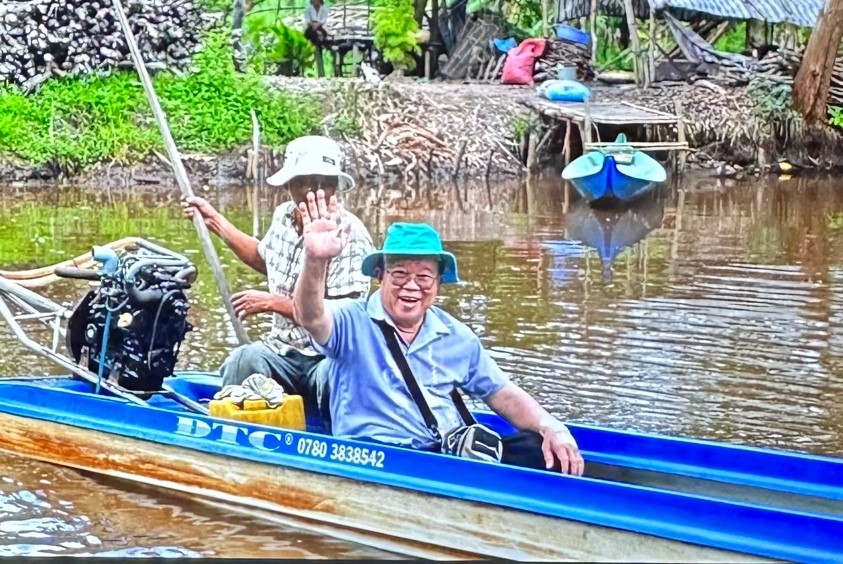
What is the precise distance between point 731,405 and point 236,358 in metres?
3.58

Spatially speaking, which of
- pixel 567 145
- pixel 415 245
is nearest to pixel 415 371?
pixel 415 245

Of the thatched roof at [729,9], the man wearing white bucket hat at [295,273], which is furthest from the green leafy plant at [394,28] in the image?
the man wearing white bucket hat at [295,273]

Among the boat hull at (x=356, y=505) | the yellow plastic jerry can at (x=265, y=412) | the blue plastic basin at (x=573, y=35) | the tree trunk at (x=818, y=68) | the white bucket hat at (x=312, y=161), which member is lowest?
the boat hull at (x=356, y=505)

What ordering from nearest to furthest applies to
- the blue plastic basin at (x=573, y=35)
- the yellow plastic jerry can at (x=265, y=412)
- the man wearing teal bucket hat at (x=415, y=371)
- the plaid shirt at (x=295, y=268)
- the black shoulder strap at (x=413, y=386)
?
the man wearing teal bucket hat at (x=415, y=371), the black shoulder strap at (x=413, y=386), the yellow plastic jerry can at (x=265, y=412), the plaid shirt at (x=295, y=268), the blue plastic basin at (x=573, y=35)

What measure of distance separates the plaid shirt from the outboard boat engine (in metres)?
0.46

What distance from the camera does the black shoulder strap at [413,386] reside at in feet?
18.8

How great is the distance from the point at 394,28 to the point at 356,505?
909 inches

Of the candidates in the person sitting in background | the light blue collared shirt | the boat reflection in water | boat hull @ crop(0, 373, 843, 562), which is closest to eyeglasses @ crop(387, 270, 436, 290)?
the light blue collared shirt

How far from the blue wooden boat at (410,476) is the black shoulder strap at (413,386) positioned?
0.65ft

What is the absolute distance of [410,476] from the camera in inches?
231

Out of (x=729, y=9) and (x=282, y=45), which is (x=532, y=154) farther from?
(x=282, y=45)

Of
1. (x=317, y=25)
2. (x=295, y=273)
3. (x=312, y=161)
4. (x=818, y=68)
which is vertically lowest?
(x=295, y=273)

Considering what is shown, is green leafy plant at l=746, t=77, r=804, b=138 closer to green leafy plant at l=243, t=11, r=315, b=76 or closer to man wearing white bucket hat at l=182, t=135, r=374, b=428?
green leafy plant at l=243, t=11, r=315, b=76

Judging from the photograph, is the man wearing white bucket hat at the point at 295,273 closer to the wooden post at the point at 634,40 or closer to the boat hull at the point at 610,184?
the boat hull at the point at 610,184
